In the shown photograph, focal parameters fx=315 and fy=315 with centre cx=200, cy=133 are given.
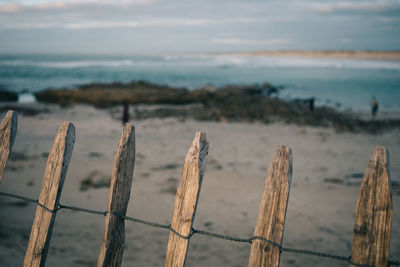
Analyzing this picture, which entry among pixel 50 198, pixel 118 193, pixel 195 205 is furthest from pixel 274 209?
pixel 50 198

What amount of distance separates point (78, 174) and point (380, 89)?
84.0 feet

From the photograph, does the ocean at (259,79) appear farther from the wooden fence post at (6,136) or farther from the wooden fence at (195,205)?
the wooden fence post at (6,136)

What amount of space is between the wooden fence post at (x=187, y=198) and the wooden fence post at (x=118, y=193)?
0.30 m

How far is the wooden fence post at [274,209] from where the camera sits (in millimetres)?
1332

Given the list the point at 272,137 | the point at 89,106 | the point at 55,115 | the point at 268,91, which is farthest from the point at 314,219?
the point at 268,91

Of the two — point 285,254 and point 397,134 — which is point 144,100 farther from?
point 285,254

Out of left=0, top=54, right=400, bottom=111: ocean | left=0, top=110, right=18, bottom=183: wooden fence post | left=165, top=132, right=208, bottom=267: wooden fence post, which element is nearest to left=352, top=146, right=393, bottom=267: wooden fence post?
left=165, top=132, right=208, bottom=267: wooden fence post

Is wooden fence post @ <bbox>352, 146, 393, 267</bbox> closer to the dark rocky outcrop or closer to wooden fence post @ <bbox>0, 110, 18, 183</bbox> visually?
wooden fence post @ <bbox>0, 110, 18, 183</bbox>

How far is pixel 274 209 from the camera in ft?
4.41

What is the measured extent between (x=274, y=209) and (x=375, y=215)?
384 millimetres

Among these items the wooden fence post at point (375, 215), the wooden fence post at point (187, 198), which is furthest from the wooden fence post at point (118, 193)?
the wooden fence post at point (375, 215)

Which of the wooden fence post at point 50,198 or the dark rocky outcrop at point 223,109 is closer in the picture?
the wooden fence post at point 50,198

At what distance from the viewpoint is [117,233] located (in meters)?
1.56

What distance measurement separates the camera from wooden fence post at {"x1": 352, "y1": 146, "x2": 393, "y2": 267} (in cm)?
121
